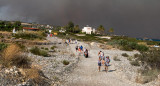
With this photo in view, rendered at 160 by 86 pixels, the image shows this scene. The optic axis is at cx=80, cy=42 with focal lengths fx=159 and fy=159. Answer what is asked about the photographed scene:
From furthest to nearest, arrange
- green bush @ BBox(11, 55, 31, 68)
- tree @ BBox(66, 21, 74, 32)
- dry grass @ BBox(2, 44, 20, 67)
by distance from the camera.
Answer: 1. tree @ BBox(66, 21, 74, 32)
2. green bush @ BBox(11, 55, 31, 68)
3. dry grass @ BBox(2, 44, 20, 67)

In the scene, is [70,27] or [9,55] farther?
[70,27]

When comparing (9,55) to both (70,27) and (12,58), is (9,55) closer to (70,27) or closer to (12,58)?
(12,58)

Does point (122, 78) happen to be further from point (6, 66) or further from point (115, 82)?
point (6, 66)

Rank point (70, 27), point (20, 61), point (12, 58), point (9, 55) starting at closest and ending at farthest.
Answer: point (9, 55)
point (12, 58)
point (20, 61)
point (70, 27)

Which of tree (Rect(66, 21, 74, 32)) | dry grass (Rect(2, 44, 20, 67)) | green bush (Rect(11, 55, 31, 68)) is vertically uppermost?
tree (Rect(66, 21, 74, 32))

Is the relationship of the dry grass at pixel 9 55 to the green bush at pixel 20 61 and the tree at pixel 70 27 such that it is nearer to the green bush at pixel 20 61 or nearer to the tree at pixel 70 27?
the green bush at pixel 20 61

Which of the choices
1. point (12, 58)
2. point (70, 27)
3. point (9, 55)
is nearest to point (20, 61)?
point (12, 58)

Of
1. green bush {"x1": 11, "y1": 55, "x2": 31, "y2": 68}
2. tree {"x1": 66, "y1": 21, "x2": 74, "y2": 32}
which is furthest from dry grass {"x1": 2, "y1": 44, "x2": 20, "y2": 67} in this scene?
tree {"x1": 66, "y1": 21, "x2": 74, "y2": 32}

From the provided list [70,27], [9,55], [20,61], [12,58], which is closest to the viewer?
[9,55]

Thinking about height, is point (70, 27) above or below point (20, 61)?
above

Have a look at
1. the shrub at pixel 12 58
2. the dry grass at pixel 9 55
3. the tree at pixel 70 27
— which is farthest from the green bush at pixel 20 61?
the tree at pixel 70 27

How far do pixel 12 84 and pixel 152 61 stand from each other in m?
13.3

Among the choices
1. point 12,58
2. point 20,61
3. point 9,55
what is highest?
point 9,55

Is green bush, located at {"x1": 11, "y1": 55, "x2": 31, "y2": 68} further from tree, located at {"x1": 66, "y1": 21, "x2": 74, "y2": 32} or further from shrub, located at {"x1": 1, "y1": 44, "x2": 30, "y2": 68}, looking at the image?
tree, located at {"x1": 66, "y1": 21, "x2": 74, "y2": 32}
